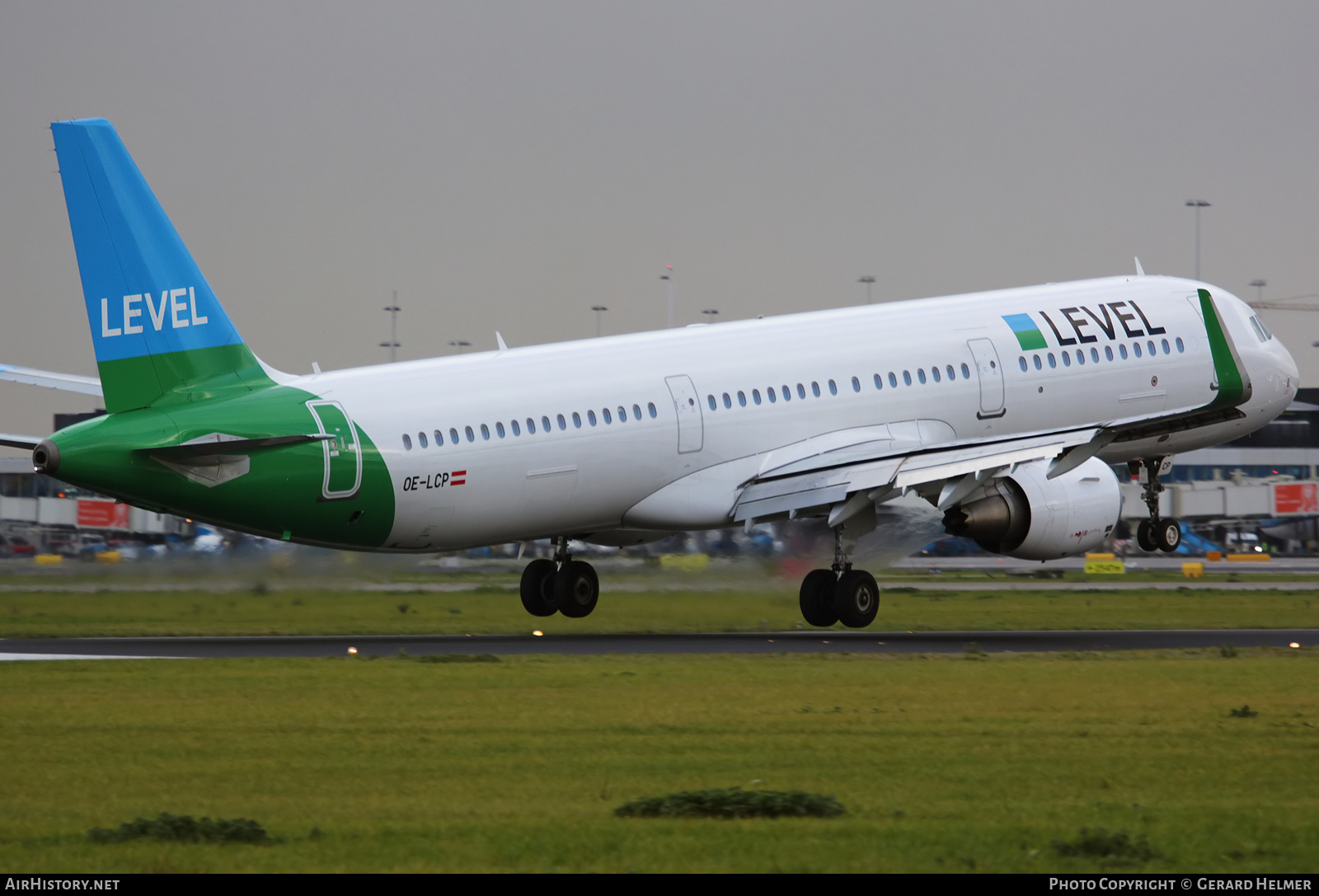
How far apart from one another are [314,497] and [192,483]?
199 cm

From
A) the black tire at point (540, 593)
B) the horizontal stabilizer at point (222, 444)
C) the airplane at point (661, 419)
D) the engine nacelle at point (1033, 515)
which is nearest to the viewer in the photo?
the horizontal stabilizer at point (222, 444)

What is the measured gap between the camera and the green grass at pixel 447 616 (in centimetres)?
3566

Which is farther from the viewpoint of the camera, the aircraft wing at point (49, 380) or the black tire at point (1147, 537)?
the black tire at point (1147, 537)

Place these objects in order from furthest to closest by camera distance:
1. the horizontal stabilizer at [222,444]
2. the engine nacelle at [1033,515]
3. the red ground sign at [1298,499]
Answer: the red ground sign at [1298,499], the engine nacelle at [1033,515], the horizontal stabilizer at [222,444]

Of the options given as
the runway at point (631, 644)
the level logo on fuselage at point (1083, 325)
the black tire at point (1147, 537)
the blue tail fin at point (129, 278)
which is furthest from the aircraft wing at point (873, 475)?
the blue tail fin at point (129, 278)

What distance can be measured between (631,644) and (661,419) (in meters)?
4.09

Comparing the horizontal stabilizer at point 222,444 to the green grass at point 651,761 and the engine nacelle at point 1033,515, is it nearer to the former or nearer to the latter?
the green grass at point 651,761

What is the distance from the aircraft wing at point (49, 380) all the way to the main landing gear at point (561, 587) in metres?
8.97

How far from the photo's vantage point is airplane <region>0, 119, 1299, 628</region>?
27547 mm

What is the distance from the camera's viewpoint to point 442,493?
3023 centimetres

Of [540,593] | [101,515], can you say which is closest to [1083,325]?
[540,593]

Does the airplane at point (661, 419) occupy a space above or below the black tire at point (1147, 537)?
above

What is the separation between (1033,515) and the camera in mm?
33719
